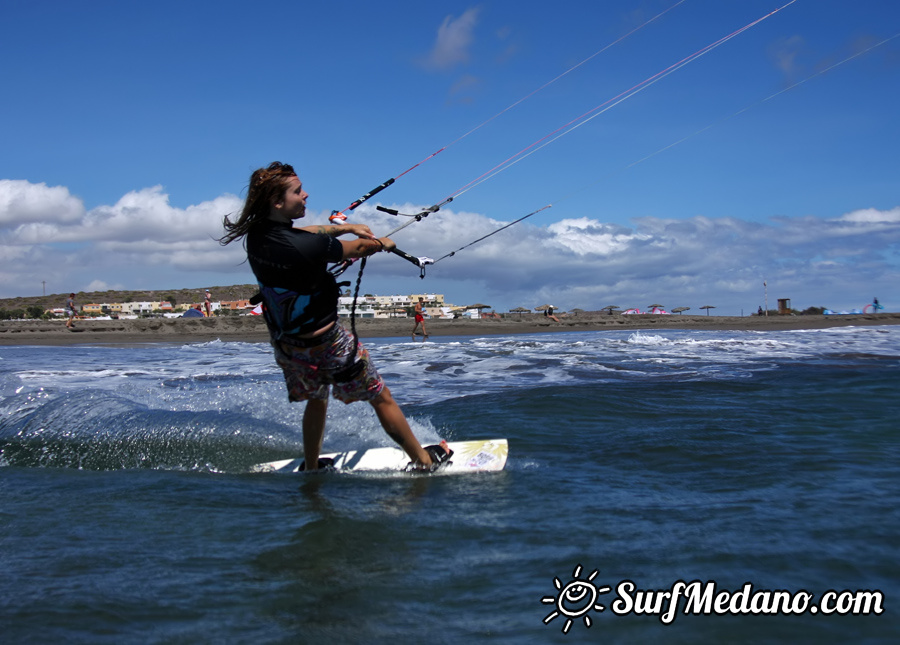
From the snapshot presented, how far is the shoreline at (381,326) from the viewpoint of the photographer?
132ft

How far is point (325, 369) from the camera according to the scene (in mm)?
4512

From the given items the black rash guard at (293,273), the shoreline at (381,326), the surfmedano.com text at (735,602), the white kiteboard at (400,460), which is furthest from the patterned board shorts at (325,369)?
the shoreline at (381,326)

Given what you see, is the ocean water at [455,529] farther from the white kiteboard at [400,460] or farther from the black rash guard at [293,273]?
the black rash guard at [293,273]

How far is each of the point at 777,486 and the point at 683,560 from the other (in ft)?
5.08

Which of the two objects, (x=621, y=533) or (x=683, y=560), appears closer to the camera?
(x=683, y=560)

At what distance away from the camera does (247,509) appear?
3.91m

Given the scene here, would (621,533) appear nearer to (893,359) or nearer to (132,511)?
(132,511)

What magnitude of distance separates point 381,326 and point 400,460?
4579 centimetres

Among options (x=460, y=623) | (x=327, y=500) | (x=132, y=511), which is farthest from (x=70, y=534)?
(x=460, y=623)

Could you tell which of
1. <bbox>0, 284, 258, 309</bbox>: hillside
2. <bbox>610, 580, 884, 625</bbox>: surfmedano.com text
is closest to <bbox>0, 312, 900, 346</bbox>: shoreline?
<bbox>610, 580, 884, 625</bbox>: surfmedano.com text

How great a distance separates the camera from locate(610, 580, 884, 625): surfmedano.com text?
2496mm

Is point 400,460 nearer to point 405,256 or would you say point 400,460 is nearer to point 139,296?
point 405,256

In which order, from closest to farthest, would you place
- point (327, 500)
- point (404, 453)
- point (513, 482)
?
1. point (327, 500)
2. point (513, 482)
3. point (404, 453)

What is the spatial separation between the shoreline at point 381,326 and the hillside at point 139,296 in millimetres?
57433
